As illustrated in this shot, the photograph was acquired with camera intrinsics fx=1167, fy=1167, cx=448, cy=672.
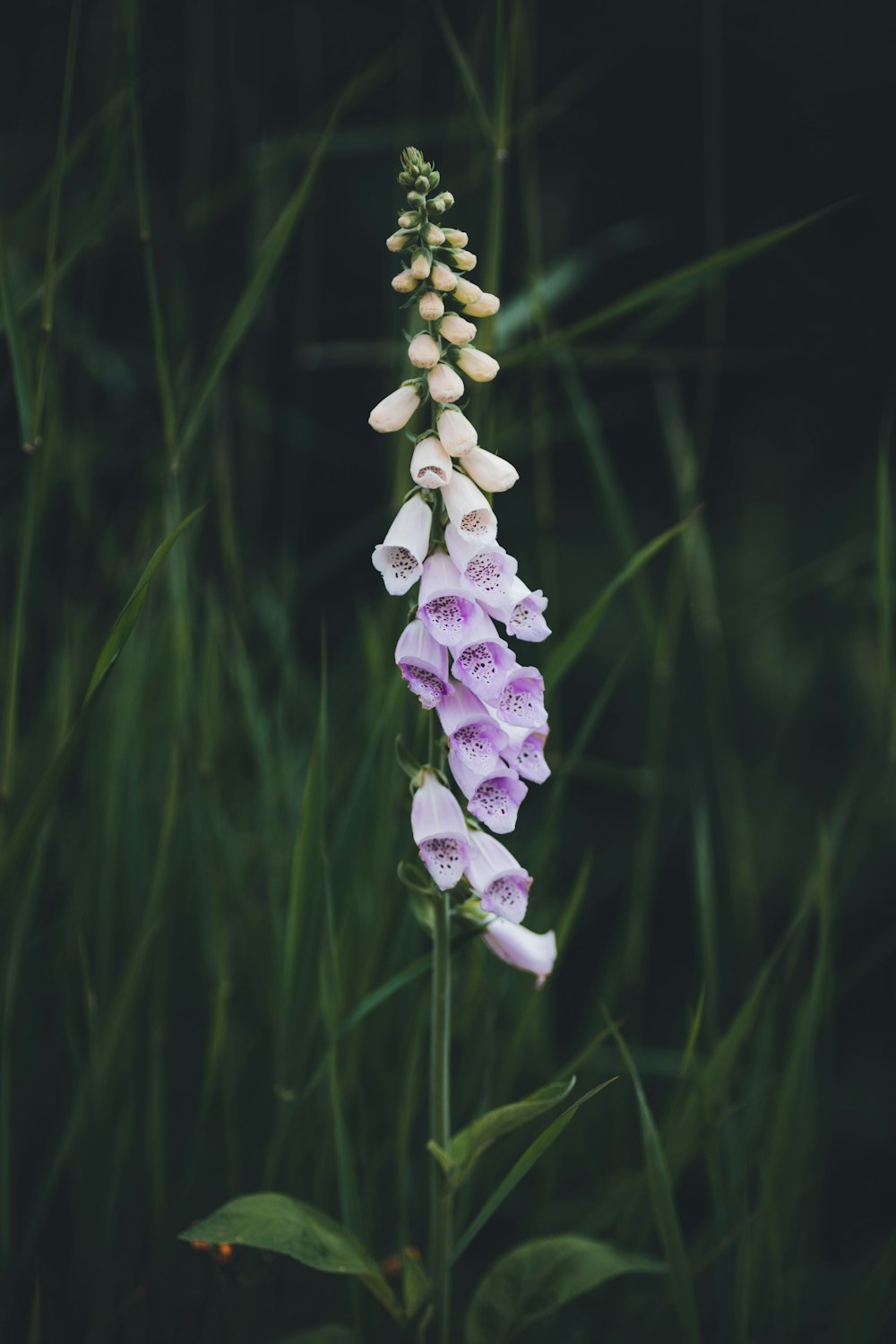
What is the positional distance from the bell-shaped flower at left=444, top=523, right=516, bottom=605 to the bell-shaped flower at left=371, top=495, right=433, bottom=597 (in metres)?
0.05

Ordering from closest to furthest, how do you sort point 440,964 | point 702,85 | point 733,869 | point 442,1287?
point 440,964 → point 442,1287 → point 733,869 → point 702,85

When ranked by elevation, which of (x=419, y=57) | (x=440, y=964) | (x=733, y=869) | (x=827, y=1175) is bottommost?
(x=827, y=1175)

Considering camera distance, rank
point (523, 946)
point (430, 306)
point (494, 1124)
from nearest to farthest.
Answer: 1. point (430, 306)
2. point (494, 1124)
3. point (523, 946)

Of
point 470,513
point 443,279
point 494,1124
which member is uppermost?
point 443,279

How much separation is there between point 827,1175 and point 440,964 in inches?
81.0

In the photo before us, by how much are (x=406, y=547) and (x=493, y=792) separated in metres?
0.33

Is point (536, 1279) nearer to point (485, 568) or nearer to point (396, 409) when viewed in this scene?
point (485, 568)

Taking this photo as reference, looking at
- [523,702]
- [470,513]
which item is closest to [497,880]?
[523,702]

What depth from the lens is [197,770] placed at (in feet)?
6.32

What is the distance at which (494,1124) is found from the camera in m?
1.52

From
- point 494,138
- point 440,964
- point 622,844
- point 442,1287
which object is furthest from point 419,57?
point 442,1287

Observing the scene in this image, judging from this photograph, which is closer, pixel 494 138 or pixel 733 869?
pixel 494 138

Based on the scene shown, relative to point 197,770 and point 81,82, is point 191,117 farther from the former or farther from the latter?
point 197,770

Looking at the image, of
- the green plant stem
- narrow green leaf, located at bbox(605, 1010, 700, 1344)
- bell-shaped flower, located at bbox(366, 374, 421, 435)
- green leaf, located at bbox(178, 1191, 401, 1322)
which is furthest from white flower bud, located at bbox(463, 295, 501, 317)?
green leaf, located at bbox(178, 1191, 401, 1322)
